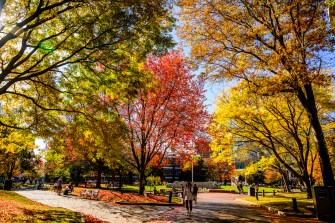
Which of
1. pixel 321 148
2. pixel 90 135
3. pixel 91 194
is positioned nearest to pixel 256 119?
pixel 321 148

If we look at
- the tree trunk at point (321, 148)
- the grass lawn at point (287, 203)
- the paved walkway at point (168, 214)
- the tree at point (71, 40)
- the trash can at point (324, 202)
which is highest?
the tree at point (71, 40)

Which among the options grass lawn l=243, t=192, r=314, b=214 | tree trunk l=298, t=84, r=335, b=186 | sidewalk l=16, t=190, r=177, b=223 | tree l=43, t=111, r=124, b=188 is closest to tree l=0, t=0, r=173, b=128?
tree l=43, t=111, r=124, b=188

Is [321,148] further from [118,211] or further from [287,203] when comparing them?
[118,211]

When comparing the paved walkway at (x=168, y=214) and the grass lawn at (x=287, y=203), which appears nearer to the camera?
the paved walkway at (x=168, y=214)

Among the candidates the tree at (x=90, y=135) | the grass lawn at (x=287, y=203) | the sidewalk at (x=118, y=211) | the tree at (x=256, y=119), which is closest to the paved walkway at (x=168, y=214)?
the sidewalk at (x=118, y=211)

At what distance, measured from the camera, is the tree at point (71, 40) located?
28.1 ft

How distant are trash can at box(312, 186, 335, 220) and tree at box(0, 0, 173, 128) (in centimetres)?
997

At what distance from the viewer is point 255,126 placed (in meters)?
17.9

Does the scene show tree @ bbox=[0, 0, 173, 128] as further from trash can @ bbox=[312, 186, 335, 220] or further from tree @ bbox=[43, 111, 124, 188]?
trash can @ bbox=[312, 186, 335, 220]

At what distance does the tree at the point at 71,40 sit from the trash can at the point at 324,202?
997 centimetres

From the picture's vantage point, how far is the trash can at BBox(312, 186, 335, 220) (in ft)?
37.7

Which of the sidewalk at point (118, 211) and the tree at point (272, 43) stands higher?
the tree at point (272, 43)

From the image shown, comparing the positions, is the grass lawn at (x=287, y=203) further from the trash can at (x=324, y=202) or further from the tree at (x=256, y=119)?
the trash can at (x=324, y=202)

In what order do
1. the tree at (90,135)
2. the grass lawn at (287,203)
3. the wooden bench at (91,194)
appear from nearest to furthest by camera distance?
the tree at (90,135) → the grass lawn at (287,203) → the wooden bench at (91,194)
